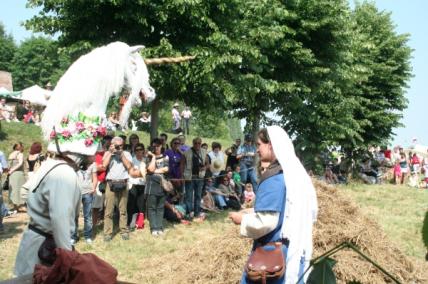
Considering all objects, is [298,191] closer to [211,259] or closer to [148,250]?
[211,259]

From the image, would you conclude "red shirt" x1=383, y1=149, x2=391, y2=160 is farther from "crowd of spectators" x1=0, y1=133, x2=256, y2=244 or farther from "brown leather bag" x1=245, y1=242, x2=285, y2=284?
"brown leather bag" x1=245, y1=242, x2=285, y2=284

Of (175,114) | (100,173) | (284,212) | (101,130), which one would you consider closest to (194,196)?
(100,173)

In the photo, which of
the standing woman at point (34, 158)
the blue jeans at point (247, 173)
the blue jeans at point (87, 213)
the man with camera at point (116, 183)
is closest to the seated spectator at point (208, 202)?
the blue jeans at point (247, 173)

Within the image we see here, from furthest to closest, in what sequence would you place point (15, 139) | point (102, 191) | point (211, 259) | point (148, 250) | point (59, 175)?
point (15, 139) → point (102, 191) → point (148, 250) → point (211, 259) → point (59, 175)

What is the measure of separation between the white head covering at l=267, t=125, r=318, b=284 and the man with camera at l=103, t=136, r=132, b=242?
575cm

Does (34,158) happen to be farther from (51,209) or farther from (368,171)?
(368,171)

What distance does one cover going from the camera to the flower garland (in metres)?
2.80

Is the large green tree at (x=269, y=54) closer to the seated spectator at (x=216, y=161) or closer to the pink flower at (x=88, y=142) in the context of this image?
the seated spectator at (x=216, y=161)

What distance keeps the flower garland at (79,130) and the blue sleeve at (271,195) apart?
1276 millimetres

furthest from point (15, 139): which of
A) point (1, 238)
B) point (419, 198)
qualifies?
point (419, 198)

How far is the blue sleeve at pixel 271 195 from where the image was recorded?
3494 mm

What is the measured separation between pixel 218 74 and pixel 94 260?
896cm

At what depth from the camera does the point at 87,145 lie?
2842mm

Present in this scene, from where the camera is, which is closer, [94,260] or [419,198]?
[94,260]
